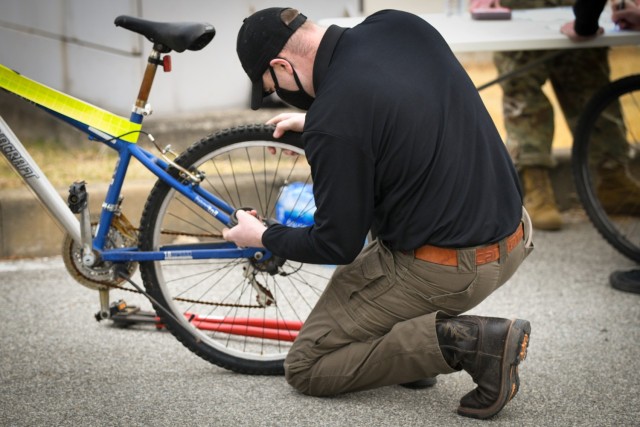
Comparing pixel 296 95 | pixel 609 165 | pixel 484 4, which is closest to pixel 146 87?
pixel 296 95

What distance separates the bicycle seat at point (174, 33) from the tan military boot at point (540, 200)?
293cm

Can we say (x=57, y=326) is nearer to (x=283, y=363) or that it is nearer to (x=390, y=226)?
(x=283, y=363)

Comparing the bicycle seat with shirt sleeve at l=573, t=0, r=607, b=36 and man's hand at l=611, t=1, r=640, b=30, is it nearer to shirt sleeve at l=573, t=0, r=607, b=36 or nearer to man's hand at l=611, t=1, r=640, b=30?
shirt sleeve at l=573, t=0, r=607, b=36

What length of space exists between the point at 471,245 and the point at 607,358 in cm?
107

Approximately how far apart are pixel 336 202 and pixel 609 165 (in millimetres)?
3394

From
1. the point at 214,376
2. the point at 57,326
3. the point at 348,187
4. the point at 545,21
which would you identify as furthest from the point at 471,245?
the point at 545,21

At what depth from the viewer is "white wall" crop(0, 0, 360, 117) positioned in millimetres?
7004

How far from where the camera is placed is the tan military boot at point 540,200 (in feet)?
19.2

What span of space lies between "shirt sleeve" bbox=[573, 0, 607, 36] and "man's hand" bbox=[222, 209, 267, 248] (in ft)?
7.07

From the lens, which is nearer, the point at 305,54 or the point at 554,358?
the point at 305,54

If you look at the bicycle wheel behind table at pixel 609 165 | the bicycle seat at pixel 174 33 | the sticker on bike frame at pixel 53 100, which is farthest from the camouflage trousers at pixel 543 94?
the sticker on bike frame at pixel 53 100

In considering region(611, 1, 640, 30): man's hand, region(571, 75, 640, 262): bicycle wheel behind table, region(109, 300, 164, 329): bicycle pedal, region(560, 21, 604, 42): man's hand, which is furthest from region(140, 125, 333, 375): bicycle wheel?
region(611, 1, 640, 30): man's hand

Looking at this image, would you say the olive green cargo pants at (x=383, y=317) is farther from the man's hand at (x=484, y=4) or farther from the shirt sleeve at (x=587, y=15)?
the man's hand at (x=484, y=4)

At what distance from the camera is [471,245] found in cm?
325
